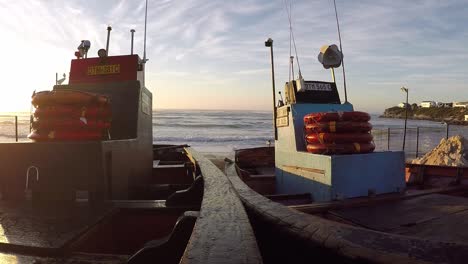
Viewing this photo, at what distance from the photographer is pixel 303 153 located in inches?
317

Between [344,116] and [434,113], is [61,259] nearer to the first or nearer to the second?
[344,116]

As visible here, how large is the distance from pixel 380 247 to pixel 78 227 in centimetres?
282

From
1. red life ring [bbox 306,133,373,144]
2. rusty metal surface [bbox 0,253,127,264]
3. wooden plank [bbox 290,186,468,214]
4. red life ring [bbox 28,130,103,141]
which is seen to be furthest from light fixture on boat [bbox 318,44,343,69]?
rusty metal surface [bbox 0,253,127,264]

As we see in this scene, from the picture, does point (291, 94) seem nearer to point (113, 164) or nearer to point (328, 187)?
point (328, 187)

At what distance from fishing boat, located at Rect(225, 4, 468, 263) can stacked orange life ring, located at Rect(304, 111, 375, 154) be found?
0.9 inches

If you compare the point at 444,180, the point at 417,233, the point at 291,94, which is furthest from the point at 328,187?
the point at 444,180

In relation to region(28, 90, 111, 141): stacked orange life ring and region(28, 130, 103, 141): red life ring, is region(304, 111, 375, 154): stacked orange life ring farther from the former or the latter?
region(28, 130, 103, 141): red life ring

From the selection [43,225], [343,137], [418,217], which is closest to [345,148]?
[343,137]

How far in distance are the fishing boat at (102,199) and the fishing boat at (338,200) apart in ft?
0.89

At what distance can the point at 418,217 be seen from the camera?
609 cm

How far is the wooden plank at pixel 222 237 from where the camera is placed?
1.55m

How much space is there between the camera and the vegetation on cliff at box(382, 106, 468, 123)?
11101 cm

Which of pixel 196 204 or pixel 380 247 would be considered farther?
pixel 196 204

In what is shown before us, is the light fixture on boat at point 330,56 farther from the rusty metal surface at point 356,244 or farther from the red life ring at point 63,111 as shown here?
the rusty metal surface at point 356,244
